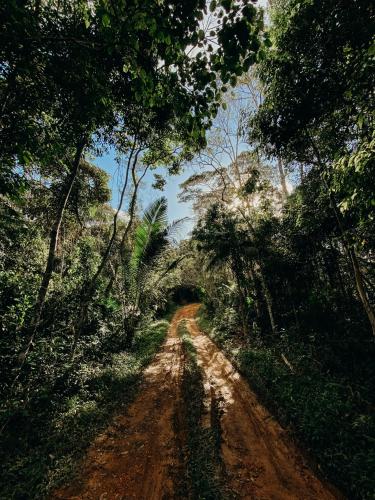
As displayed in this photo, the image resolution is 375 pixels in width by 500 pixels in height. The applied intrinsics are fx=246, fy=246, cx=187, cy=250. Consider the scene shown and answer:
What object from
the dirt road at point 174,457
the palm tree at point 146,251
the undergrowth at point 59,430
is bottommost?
the dirt road at point 174,457

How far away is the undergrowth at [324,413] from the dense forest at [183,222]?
3 cm

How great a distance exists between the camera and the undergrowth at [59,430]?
11.8 ft

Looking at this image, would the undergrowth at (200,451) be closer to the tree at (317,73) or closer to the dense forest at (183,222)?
the dense forest at (183,222)

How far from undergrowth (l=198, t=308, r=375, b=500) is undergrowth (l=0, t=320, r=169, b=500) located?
3.65 meters

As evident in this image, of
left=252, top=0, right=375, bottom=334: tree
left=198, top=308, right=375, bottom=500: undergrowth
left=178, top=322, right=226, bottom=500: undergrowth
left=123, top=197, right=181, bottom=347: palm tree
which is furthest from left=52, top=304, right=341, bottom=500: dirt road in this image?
left=123, top=197, right=181, bottom=347: palm tree

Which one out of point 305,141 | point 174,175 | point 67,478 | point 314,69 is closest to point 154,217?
point 174,175

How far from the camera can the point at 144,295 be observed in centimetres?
1176

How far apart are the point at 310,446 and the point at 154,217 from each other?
28.0 ft

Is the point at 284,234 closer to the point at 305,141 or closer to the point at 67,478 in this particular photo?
the point at 305,141

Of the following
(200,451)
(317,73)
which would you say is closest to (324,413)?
(200,451)

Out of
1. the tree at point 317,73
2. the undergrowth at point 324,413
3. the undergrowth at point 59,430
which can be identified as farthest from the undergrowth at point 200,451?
the tree at point 317,73

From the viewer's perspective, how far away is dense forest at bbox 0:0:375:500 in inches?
98.0

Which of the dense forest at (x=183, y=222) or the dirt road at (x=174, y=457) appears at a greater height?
the dense forest at (x=183, y=222)

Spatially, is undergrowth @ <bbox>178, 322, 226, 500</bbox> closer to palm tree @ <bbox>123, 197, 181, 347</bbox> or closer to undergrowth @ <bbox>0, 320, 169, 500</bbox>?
undergrowth @ <bbox>0, 320, 169, 500</bbox>
